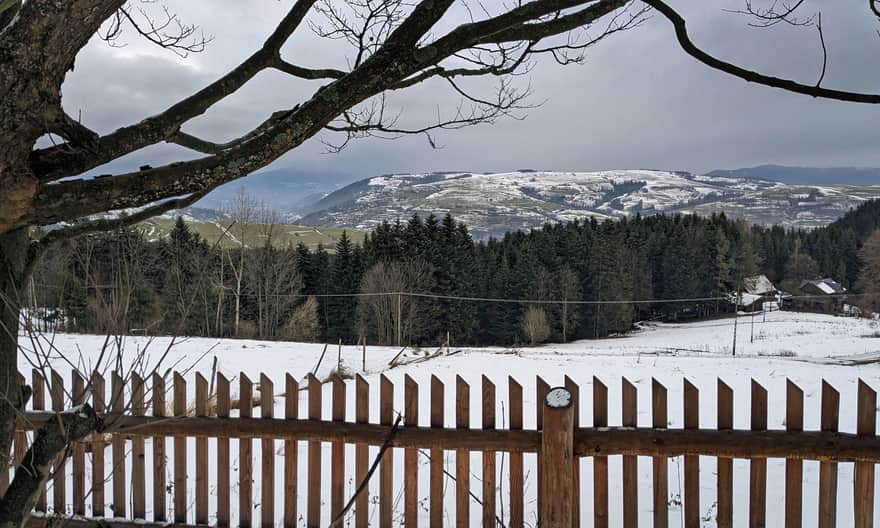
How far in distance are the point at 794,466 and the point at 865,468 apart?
336mm

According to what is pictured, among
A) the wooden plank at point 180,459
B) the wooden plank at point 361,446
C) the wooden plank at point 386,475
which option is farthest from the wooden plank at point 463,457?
the wooden plank at point 180,459

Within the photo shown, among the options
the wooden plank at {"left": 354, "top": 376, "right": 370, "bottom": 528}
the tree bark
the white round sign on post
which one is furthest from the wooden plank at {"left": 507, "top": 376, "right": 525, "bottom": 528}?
the tree bark

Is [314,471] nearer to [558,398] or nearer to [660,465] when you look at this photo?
[558,398]

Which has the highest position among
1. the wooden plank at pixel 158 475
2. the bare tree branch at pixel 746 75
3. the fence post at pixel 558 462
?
the bare tree branch at pixel 746 75

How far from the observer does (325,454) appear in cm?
522

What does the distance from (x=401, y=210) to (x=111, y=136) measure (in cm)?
18855

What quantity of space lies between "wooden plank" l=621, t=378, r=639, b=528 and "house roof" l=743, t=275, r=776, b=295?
7141 cm

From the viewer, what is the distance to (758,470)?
2.91m

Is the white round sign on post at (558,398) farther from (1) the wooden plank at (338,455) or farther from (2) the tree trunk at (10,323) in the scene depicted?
(2) the tree trunk at (10,323)

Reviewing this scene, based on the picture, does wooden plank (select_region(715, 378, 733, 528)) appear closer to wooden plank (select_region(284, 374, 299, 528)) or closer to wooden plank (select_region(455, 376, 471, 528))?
wooden plank (select_region(455, 376, 471, 528))

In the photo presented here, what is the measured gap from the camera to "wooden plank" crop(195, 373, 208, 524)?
11.3 ft

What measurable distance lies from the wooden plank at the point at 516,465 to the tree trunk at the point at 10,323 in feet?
7.17

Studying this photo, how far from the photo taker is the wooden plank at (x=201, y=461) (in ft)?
11.3

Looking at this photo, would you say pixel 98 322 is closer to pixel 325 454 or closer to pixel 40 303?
pixel 40 303
